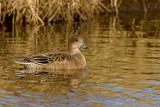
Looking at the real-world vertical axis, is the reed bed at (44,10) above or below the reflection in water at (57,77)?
above

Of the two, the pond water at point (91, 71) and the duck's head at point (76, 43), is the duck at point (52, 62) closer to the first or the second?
the pond water at point (91, 71)

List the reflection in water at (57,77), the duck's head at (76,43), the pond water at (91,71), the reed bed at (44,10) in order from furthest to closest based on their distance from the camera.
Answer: the reed bed at (44,10) < the duck's head at (76,43) < the reflection in water at (57,77) < the pond water at (91,71)

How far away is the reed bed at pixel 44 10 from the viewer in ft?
58.8

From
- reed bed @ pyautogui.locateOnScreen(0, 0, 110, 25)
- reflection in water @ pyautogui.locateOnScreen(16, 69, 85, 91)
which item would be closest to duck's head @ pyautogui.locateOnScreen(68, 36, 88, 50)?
reflection in water @ pyautogui.locateOnScreen(16, 69, 85, 91)

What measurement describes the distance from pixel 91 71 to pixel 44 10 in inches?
376

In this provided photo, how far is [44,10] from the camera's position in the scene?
63.7 feet

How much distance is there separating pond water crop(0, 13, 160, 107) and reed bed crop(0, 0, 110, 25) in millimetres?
605

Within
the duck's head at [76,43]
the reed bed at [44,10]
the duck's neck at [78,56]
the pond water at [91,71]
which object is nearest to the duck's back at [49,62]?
the duck's neck at [78,56]

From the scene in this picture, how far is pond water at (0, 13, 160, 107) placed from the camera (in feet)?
24.6

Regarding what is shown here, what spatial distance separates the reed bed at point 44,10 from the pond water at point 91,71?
23.8 inches

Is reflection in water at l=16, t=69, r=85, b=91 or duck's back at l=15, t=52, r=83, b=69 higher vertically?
duck's back at l=15, t=52, r=83, b=69

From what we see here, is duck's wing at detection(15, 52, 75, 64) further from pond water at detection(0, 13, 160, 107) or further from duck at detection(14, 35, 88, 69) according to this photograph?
pond water at detection(0, 13, 160, 107)

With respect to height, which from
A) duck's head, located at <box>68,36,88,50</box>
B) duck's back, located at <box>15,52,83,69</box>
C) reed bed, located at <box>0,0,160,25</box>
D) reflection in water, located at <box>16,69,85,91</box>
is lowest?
reflection in water, located at <box>16,69,85,91</box>

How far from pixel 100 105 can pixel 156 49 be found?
260 inches
